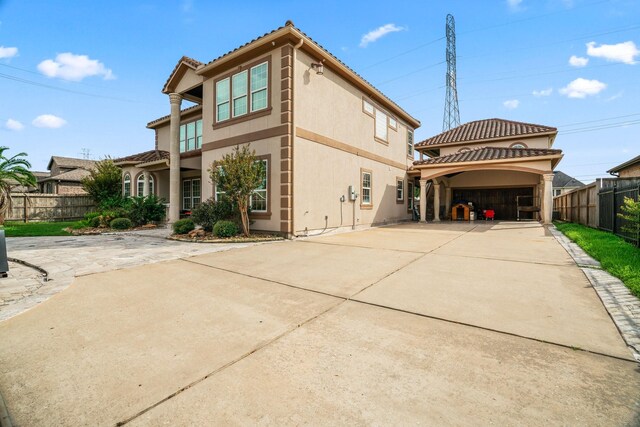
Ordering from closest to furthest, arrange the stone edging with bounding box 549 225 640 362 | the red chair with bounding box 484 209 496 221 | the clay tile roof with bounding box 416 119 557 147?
1. the stone edging with bounding box 549 225 640 362
2. the clay tile roof with bounding box 416 119 557 147
3. the red chair with bounding box 484 209 496 221

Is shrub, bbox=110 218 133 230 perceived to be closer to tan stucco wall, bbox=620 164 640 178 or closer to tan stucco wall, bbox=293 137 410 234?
tan stucco wall, bbox=293 137 410 234

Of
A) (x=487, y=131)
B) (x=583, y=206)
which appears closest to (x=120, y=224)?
(x=583, y=206)

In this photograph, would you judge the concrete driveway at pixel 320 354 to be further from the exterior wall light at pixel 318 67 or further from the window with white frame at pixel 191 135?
the window with white frame at pixel 191 135

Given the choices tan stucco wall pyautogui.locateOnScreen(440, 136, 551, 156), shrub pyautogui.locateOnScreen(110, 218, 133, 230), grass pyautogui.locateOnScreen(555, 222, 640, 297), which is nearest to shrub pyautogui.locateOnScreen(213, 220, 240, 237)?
shrub pyautogui.locateOnScreen(110, 218, 133, 230)

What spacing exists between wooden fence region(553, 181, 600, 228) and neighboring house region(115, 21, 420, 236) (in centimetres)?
851

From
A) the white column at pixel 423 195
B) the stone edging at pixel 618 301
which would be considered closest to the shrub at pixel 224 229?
the stone edging at pixel 618 301

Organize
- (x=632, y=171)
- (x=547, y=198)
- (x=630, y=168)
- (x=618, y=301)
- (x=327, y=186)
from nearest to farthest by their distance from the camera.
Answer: (x=618, y=301)
(x=327, y=186)
(x=547, y=198)
(x=632, y=171)
(x=630, y=168)

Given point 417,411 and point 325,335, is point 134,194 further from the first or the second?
point 417,411

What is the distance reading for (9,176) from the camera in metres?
15.7

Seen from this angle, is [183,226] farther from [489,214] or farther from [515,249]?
[489,214]

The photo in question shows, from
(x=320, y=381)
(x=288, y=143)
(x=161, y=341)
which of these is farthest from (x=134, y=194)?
(x=320, y=381)

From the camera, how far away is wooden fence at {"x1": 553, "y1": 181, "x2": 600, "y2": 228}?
11394 mm

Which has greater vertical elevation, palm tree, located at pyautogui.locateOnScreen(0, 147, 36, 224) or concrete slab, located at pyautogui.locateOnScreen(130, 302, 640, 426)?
palm tree, located at pyautogui.locateOnScreen(0, 147, 36, 224)

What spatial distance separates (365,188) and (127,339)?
12.2m
